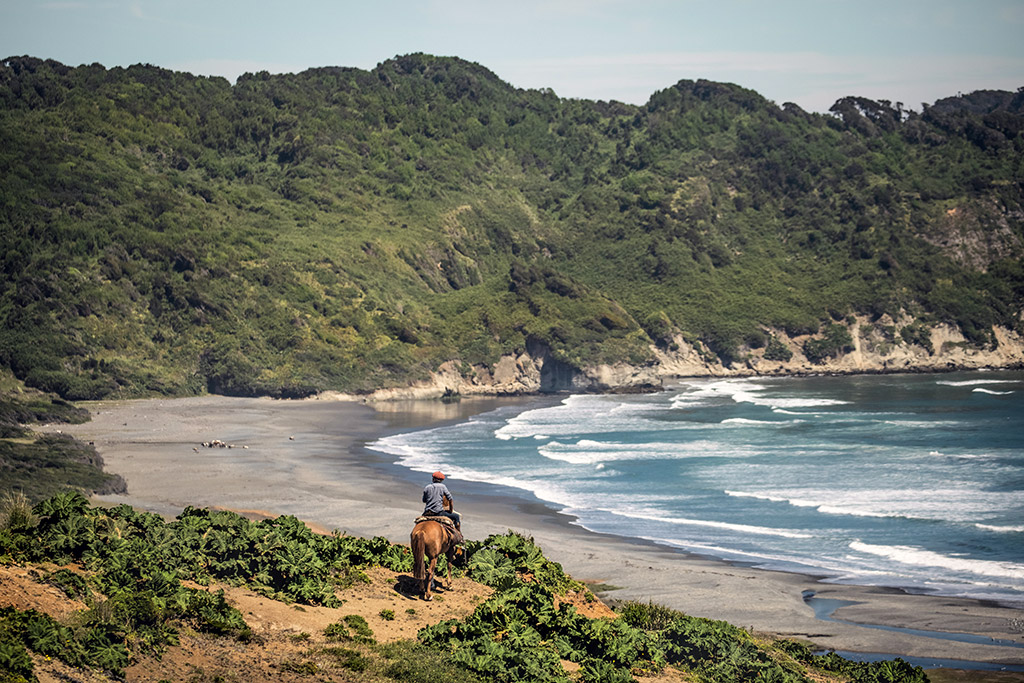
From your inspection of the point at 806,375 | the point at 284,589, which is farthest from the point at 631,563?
the point at 806,375

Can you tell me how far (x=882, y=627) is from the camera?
67.4ft

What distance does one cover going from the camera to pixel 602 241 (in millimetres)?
156875

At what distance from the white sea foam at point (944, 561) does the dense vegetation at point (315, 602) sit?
36.5 feet

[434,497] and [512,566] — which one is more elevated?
[434,497]

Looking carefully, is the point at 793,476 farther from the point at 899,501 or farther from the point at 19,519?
the point at 19,519

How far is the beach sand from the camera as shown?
818 inches

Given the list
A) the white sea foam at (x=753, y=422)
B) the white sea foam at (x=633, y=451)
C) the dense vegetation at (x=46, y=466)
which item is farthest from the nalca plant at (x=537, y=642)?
the white sea foam at (x=753, y=422)

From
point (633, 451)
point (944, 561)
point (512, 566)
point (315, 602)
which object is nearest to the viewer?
point (315, 602)

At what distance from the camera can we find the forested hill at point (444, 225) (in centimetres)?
8700

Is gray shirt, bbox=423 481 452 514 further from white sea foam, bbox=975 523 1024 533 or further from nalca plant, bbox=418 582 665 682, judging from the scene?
white sea foam, bbox=975 523 1024 533

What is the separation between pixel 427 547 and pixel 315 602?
2.00 m

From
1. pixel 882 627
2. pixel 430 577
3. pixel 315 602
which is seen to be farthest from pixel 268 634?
pixel 882 627

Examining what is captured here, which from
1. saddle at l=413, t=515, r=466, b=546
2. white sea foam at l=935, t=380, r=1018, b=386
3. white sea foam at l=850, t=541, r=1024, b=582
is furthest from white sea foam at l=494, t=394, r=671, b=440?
saddle at l=413, t=515, r=466, b=546

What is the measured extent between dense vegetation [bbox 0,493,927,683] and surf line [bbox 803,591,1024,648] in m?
4.44
